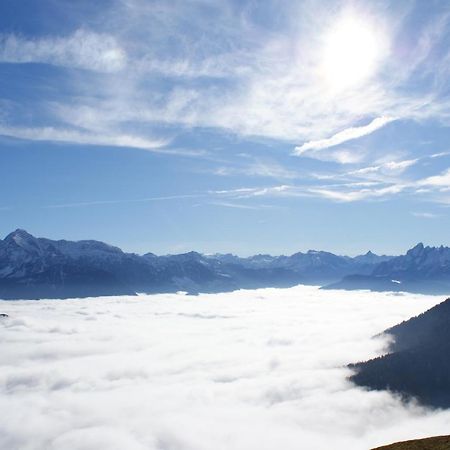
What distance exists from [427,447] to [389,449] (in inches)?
405

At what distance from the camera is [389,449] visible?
13712 centimetres

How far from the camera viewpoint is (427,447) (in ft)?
438
